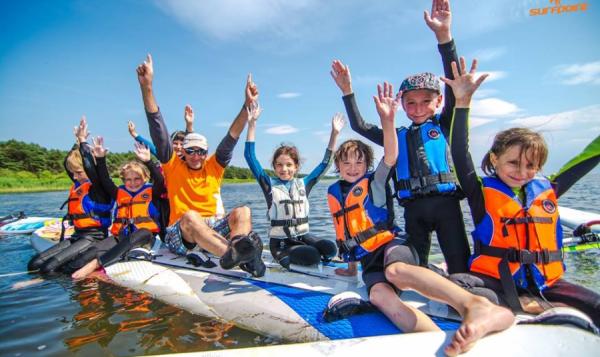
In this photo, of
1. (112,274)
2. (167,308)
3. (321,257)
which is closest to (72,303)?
(112,274)

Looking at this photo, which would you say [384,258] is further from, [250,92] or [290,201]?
[250,92]

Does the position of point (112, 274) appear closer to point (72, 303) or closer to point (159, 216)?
point (72, 303)

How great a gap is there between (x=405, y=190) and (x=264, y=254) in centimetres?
233

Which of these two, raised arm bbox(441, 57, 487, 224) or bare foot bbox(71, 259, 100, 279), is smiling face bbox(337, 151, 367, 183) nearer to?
raised arm bbox(441, 57, 487, 224)

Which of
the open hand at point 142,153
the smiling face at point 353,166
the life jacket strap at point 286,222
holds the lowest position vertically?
the life jacket strap at point 286,222

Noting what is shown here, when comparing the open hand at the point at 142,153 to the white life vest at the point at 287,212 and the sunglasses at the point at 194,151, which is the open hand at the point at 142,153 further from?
the white life vest at the point at 287,212

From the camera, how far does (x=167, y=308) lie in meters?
3.26

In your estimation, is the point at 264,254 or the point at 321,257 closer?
the point at 321,257

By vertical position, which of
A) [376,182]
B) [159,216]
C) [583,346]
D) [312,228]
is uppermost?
[376,182]

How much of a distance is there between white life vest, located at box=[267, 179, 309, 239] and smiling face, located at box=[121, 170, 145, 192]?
2.31 metres

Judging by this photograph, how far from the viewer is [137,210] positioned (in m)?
4.61

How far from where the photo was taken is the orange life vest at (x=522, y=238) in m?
2.09

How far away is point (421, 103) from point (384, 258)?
1393 millimetres

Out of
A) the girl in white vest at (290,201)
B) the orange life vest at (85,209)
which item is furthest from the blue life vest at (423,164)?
the orange life vest at (85,209)
